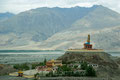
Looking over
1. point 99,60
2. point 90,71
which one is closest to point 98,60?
point 99,60

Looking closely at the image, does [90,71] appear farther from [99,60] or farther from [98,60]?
[99,60]

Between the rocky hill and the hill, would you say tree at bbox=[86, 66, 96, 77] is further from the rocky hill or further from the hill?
the hill

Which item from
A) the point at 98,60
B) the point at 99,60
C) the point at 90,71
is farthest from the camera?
the point at 99,60

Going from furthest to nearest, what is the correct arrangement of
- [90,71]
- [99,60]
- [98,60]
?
[99,60] → [98,60] → [90,71]

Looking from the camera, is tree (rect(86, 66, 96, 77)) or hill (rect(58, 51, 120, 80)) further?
hill (rect(58, 51, 120, 80))

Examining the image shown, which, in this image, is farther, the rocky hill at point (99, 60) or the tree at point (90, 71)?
the rocky hill at point (99, 60)

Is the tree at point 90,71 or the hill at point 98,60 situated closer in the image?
the tree at point 90,71

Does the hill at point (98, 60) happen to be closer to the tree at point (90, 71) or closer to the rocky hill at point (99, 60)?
→ the rocky hill at point (99, 60)

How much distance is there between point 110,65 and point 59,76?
2564cm

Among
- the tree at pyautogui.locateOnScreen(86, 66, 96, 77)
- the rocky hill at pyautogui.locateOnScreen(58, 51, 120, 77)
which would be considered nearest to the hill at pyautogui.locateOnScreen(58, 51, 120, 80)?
the rocky hill at pyautogui.locateOnScreen(58, 51, 120, 77)

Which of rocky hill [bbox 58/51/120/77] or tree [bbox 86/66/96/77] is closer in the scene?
tree [bbox 86/66/96/77]

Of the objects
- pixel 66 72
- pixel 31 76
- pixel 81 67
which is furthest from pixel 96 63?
pixel 31 76

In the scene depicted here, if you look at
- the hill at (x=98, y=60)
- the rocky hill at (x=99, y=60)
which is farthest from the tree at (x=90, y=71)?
the hill at (x=98, y=60)

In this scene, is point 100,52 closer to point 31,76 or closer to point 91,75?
point 91,75
